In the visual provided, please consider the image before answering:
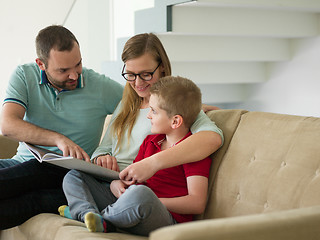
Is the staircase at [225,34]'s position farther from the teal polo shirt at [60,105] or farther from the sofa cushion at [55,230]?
the sofa cushion at [55,230]

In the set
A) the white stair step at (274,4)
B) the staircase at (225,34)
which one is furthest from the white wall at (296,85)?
the white stair step at (274,4)

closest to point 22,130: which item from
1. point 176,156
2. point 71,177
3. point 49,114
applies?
point 49,114

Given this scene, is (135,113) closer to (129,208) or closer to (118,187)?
(118,187)

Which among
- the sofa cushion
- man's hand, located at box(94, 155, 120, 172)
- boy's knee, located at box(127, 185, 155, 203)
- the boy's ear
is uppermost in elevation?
the boy's ear

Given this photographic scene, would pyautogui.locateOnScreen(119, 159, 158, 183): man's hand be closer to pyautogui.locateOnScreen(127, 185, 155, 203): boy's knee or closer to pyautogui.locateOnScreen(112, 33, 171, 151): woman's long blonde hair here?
pyautogui.locateOnScreen(127, 185, 155, 203): boy's knee

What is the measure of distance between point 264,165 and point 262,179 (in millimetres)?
51

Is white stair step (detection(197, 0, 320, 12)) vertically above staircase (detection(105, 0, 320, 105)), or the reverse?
white stair step (detection(197, 0, 320, 12))

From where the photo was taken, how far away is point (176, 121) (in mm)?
1871

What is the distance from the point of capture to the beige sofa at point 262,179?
1367mm

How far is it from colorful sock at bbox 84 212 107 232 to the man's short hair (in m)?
0.90

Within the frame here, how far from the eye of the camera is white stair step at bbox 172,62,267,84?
3490mm

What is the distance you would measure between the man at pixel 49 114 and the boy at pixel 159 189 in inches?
8.2

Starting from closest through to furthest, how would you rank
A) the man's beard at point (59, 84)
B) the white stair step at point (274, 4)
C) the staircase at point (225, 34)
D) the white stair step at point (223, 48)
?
the man's beard at point (59, 84), the white stair step at point (274, 4), the staircase at point (225, 34), the white stair step at point (223, 48)

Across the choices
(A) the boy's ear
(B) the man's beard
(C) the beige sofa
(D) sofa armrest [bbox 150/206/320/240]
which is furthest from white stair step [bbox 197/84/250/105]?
(D) sofa armrest [bbox 150/206/320/240]
